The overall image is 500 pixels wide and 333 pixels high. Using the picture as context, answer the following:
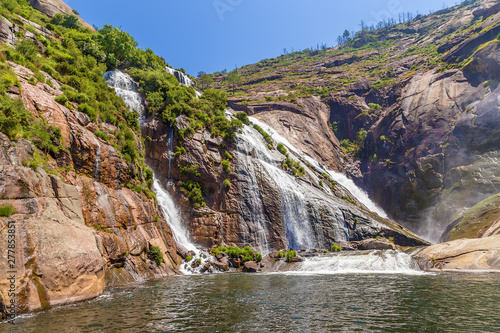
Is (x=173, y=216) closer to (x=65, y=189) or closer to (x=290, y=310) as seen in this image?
(x=65, y=189)

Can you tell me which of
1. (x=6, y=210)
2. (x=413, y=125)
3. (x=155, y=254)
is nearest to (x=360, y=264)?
(x=155, y=254)

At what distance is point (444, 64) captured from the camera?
78125 mm

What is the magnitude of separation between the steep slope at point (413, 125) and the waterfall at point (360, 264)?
29.8 m

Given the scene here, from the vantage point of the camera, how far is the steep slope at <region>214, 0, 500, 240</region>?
52969mm

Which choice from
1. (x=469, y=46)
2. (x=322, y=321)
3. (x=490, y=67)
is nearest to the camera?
(x=322, y=321)

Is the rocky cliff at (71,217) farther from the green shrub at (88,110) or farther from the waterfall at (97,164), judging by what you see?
the green shrub at (88,110)

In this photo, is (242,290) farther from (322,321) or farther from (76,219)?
(76,219)

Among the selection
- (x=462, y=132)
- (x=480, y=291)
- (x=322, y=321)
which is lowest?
(x=480, y=291)

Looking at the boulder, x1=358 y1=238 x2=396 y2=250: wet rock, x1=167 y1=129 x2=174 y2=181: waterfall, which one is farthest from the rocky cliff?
x1=358 y1=238 x2=396 y2=250: wet rock

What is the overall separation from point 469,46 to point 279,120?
50.0 m

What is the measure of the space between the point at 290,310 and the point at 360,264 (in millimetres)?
18491

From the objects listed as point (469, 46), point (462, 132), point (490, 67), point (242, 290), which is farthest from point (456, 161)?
point (242, 290)

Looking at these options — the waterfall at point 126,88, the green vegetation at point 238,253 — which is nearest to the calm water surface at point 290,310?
the green vegetation at point 238,253

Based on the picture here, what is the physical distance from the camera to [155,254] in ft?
83.4
